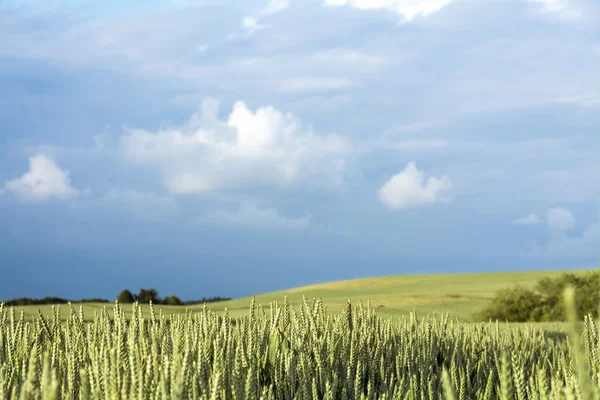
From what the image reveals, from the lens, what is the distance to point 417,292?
26.9m

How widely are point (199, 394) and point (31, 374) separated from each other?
1.26 metres

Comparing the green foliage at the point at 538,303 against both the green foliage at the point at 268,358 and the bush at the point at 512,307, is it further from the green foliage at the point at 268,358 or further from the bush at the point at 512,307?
the green foliage at the point at 268,358

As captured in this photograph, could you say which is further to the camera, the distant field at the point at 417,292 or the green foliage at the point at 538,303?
the distant field at the point at 417,292

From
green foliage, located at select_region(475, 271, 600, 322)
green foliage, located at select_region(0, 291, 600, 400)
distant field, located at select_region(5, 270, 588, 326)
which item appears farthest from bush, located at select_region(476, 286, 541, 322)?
green foliage, located at select_region(0, 291, 600, 400)

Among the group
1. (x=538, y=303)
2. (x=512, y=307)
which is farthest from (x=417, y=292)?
(x=512, y=307)

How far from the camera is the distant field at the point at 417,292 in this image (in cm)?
2064

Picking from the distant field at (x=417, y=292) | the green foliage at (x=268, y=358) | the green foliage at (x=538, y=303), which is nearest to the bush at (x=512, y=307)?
the green foliage at (x=538, y=303)

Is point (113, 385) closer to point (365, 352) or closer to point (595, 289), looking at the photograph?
point (365, 352)

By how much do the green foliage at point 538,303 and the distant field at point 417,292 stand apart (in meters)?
0.91

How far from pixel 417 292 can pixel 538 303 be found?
10.1 metres

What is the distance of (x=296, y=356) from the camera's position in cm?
365

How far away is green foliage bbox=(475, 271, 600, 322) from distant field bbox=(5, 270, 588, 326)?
0.91 metres

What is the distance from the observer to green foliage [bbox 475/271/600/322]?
54.0 ft

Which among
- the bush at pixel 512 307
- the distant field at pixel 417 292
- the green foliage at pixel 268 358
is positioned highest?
the distant field at pixel 417 292
